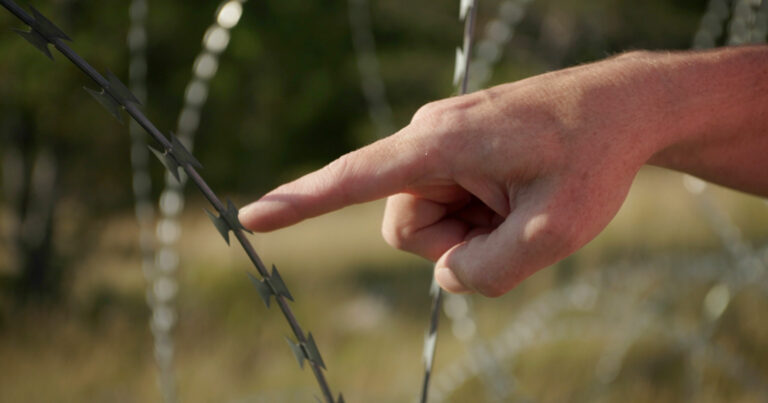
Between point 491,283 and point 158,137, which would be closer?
point 158,137

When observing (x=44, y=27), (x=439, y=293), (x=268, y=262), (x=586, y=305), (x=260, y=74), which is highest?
(x=260, y=74)

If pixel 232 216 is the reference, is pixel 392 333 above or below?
below

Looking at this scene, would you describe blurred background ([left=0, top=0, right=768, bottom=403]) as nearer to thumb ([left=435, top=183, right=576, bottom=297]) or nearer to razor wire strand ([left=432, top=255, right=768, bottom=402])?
razor wire strand ([left=432, top=255, right=768, bottom=402])

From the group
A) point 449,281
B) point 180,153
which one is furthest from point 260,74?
point 180,153

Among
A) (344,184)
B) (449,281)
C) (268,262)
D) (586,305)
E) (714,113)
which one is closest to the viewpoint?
(344,184)

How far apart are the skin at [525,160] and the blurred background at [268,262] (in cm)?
60

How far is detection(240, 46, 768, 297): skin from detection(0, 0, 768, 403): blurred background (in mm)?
602

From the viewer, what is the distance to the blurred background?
2.61 metres

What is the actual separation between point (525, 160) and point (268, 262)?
4.11 m

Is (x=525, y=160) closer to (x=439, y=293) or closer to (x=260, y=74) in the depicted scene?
(x=439, y=293)

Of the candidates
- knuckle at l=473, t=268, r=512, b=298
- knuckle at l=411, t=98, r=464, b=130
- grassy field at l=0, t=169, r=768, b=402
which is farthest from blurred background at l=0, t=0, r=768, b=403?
knuckle at l=473, t=268, r=512, b=298

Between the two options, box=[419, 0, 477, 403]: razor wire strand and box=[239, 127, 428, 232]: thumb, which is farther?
box=[419, 0, 477, 403]: razor wire strand

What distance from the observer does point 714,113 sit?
1071 mm

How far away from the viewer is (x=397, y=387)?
125 inches
